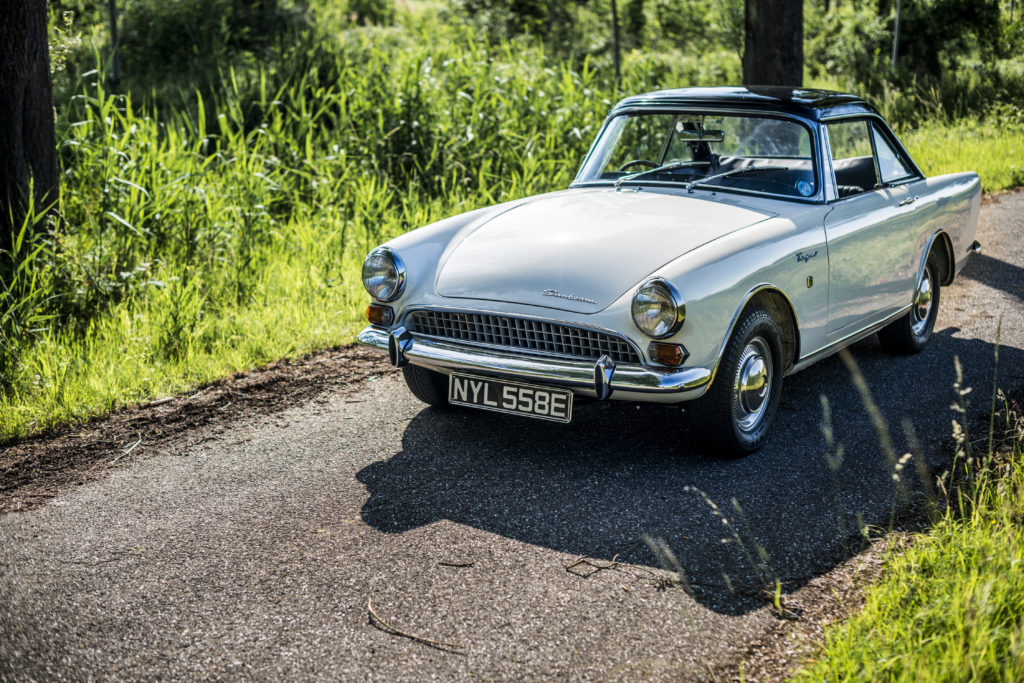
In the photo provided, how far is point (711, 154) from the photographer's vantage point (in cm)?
495

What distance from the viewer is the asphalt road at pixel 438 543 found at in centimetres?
261

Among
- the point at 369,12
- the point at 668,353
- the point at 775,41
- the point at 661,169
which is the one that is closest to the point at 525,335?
the point at 668,353

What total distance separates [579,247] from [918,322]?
2509mm

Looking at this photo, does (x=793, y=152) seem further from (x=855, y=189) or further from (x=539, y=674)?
(x=539, y=674)

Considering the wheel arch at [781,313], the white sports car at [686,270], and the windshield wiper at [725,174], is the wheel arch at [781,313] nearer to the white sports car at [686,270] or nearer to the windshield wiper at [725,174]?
the white sports car at [686,270]

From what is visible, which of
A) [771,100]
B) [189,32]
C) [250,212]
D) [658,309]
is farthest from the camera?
[189,32]

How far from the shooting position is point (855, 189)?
4.70m

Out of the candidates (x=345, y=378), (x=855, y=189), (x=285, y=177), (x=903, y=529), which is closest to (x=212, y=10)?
(x=285, y=177)

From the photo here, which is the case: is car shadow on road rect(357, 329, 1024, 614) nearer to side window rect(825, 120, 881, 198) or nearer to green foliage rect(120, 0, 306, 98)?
side window rect(825, 120, 881, 198)

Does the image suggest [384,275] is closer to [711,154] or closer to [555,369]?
[555,369]

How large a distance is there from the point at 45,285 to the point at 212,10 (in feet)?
39.1

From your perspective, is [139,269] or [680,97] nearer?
[680,97]

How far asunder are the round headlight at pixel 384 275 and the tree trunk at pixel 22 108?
102 inches

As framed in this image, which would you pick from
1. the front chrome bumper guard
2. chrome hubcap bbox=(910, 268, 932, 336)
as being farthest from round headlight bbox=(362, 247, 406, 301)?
chrome hubcap bbox=(910, 268, 932, 336)
